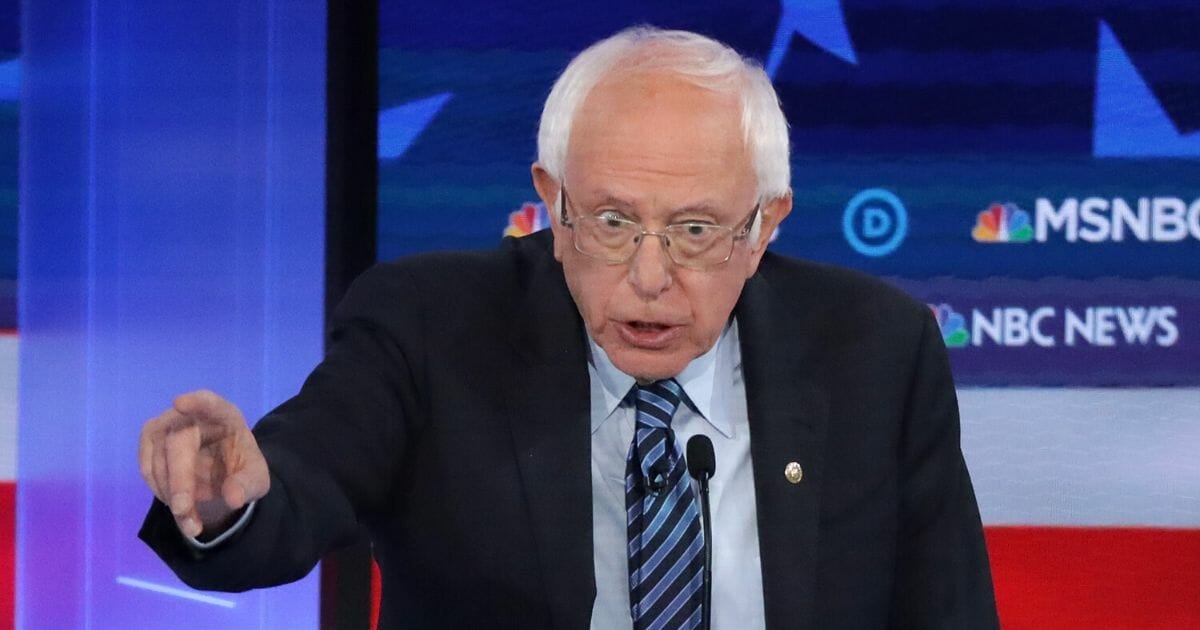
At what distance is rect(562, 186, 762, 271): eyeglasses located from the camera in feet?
5.30

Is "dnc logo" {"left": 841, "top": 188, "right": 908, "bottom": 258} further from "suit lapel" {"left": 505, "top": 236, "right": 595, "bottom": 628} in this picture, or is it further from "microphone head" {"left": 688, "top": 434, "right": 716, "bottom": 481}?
"microphone head" {"left": 688, "top": 434, "right": 716, "bottom": 481}

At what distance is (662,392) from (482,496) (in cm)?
23

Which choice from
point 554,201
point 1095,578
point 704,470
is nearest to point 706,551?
point 704,470

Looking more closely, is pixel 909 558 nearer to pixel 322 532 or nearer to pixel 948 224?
pixel 322 532

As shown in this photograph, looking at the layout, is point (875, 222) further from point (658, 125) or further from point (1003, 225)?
point (658, 125)

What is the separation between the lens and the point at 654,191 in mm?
1591

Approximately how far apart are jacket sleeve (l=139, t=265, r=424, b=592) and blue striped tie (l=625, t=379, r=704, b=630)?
0.85ft

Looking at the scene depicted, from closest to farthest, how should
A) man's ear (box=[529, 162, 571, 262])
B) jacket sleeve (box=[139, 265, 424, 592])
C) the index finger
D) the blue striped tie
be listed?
1. the index finger
2. jacket sleeve (box=[139, 265, 424, 592])
3. the blue striped tie
4. man's ear (box=[529, 162, 571, 262])

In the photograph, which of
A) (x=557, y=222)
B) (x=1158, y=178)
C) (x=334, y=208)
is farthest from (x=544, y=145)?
(x=1158, y=178)

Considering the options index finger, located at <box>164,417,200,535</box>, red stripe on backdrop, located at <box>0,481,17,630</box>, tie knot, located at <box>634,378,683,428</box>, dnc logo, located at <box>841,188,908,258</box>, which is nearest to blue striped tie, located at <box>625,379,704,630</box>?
tie knot, located at <box>634,378,683,428</box>

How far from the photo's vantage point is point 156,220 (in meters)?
3.35

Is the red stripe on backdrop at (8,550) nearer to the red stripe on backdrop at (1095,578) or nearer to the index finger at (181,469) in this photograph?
the red stripe on backdrop at (1095,578)

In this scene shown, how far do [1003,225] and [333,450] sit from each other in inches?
77.7

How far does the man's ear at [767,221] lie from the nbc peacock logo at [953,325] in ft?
4.99
